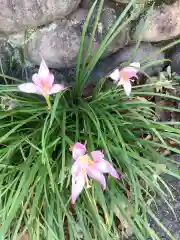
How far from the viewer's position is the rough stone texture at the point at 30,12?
1252 mm

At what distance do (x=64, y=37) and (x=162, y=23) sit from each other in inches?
14.0

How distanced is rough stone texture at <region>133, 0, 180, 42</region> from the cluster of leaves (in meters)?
0.16

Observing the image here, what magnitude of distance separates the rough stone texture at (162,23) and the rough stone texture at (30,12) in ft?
0.86

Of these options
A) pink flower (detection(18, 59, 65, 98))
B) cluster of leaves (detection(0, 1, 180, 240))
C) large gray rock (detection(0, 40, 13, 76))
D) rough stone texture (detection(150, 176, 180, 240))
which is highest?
large gray rock (detection(0, 40, 13, 76))

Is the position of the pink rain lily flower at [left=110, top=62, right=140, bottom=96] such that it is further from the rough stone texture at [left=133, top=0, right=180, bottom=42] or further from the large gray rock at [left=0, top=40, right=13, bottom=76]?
the large gray rock at [left=0, top=40, right=13, bottom=76]

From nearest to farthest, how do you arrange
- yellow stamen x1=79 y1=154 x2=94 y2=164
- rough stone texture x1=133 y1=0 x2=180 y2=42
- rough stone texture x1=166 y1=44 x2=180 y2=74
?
1. yellow stamen x1=79 y1=154 x2=94 y2=164
2. rough stone texture x1=133 y1=0 x2=180 y2=42
3. rough stone texture x1=166 y1=44 x2=180 y2=74

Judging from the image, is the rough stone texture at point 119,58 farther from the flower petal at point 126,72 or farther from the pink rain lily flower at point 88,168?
the pink rain lily flower at point 88,168

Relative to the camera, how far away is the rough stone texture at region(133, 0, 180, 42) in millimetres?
1384

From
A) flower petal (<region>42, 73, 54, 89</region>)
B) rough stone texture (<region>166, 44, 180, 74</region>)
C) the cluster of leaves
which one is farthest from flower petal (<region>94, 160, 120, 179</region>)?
A: rough stone texture (<region>166, 44, 180, 74</region>)

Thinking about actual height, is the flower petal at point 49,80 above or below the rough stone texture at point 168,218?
above

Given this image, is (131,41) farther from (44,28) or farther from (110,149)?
(110,149)

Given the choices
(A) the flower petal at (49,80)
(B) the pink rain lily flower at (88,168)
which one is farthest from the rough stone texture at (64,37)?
(B) the pink rain lily flower at (88,168)

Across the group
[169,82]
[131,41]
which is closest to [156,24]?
[131,41]

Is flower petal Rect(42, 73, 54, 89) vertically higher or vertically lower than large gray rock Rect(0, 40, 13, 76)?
→ lower
